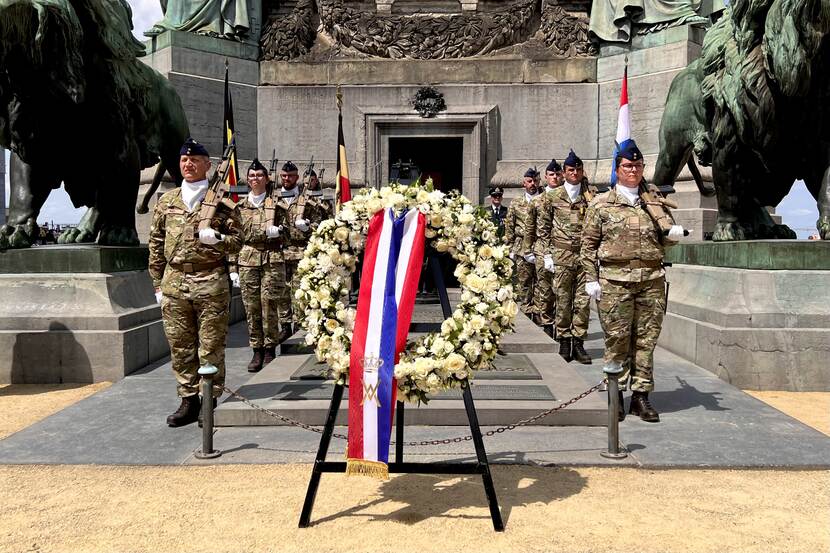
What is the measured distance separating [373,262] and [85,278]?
4.95 m

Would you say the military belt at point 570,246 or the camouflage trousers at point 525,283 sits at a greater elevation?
the military belt at point 570,246

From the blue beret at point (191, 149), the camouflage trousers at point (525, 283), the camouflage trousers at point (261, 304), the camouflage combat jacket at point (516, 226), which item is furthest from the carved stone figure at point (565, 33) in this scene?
the blue beret at point (191, 149)

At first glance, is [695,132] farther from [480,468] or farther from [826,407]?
[480,468]

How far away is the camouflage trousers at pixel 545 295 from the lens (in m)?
9.23

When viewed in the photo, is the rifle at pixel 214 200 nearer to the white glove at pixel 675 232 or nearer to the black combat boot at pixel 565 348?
the white glove at pixel 675 232

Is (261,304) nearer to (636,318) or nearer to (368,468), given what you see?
(636,318)

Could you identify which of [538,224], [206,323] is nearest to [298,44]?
[538,224]

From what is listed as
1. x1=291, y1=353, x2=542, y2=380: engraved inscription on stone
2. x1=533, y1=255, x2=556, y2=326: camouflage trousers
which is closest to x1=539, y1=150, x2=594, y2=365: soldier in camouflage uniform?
x1=533, y1=255, x2=556, y2=326: camouflage trousers

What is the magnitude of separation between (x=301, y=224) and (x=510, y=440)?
456cm

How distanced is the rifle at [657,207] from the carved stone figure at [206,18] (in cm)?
1206

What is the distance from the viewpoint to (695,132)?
8.53 m

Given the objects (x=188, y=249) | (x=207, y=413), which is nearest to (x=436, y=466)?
(x=207, y=413)

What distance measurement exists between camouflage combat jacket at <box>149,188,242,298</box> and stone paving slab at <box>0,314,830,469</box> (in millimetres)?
1135

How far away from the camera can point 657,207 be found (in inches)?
209
